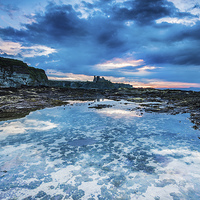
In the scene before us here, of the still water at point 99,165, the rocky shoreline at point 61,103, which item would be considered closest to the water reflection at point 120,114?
the rocky shoreline at point 61,103

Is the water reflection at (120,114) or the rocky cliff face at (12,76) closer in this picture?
the water reflection at (120,114)

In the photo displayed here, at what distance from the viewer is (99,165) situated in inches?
260

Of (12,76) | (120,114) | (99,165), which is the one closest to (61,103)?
(120,114)

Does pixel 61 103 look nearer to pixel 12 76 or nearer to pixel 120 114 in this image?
pixel 120 114

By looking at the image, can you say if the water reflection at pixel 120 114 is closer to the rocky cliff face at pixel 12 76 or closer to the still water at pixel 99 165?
the still water at pixel 99 165

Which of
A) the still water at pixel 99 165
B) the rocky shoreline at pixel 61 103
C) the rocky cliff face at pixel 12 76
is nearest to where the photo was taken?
the still water at pixel 99 165

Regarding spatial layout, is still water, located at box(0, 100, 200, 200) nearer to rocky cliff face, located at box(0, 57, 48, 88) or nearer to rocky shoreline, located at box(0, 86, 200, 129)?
rocky shoreline, located at box(0, 86, 200, 129)

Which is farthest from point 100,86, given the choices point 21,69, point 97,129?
point 97,129

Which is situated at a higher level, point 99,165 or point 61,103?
point 99,165

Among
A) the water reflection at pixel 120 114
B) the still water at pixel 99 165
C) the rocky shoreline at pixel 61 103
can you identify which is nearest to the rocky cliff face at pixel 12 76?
the rocky shoreline at pixel 61 103

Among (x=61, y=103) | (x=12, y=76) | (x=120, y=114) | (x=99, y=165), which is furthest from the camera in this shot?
(x=12, y=76)

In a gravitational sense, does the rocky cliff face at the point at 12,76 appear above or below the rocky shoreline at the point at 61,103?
above

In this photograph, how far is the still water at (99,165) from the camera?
489 centimetres

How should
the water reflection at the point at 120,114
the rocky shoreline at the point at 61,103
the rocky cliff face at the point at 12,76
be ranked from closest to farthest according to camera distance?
Result: the water reflection at the point at 120,114, the rocky shoreline at the point at 61,103, the rocky cliff face at the point at 12,76
